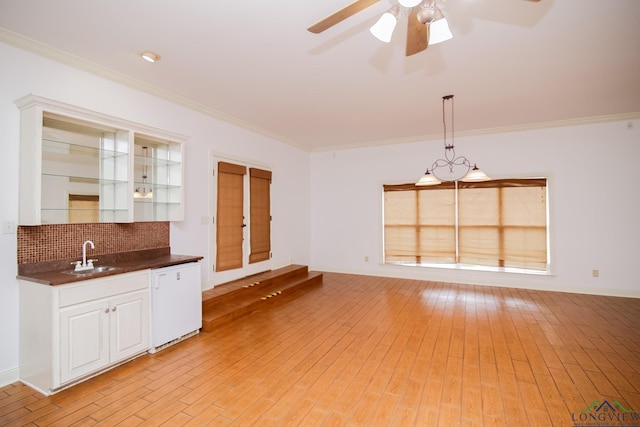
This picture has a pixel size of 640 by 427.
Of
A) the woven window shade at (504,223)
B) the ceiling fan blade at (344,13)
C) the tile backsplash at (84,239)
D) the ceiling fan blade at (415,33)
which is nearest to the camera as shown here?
the ceiling fan blade at (344,13)

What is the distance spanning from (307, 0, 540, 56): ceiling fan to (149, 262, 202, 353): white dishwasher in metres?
2.76

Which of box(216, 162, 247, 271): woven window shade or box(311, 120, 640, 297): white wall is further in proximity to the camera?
box(311, 120, 640, 297): white wall

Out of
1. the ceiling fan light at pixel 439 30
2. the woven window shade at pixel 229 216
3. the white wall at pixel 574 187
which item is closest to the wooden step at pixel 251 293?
the woven window shade at pixel 229 216

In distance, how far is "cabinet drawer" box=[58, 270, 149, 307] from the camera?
246cm

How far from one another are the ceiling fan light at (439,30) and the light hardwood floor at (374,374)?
8.37 ft

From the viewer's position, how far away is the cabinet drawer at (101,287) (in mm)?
2463

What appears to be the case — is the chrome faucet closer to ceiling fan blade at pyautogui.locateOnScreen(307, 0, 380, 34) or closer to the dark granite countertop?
the dark granite countertop

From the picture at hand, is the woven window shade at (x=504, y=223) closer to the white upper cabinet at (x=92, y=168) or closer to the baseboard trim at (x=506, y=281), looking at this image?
the baseboard trim at (x=506, y=281)

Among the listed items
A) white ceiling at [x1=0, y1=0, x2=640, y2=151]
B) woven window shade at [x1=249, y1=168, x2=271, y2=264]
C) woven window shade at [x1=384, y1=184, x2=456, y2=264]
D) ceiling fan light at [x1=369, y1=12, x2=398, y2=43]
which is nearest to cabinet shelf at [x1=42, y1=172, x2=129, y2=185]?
white ceiling at [x1=0, y1=0, x2=640, y2=151]

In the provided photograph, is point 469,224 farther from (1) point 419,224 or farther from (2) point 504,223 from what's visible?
(1) point 419,224

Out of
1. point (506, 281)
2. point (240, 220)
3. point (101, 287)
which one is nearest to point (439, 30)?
point (101, 287)

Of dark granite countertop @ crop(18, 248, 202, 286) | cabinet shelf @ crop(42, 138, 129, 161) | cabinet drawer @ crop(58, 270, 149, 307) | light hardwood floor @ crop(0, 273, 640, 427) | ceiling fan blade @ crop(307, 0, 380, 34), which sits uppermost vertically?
ceiling fan blade @ crop(307, 0, 380, 34)

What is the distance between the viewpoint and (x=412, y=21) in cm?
194

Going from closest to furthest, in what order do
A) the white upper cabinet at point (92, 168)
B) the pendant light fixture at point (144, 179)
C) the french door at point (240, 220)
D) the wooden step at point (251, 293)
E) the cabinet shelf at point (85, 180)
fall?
the white upper cabinet at point (92, 168) → the cabinet shelf at point (85, 180) → the pendant light fixture at point (144, 179) → the wooden step at point (251, 293) → the french door at point (240, 220)
